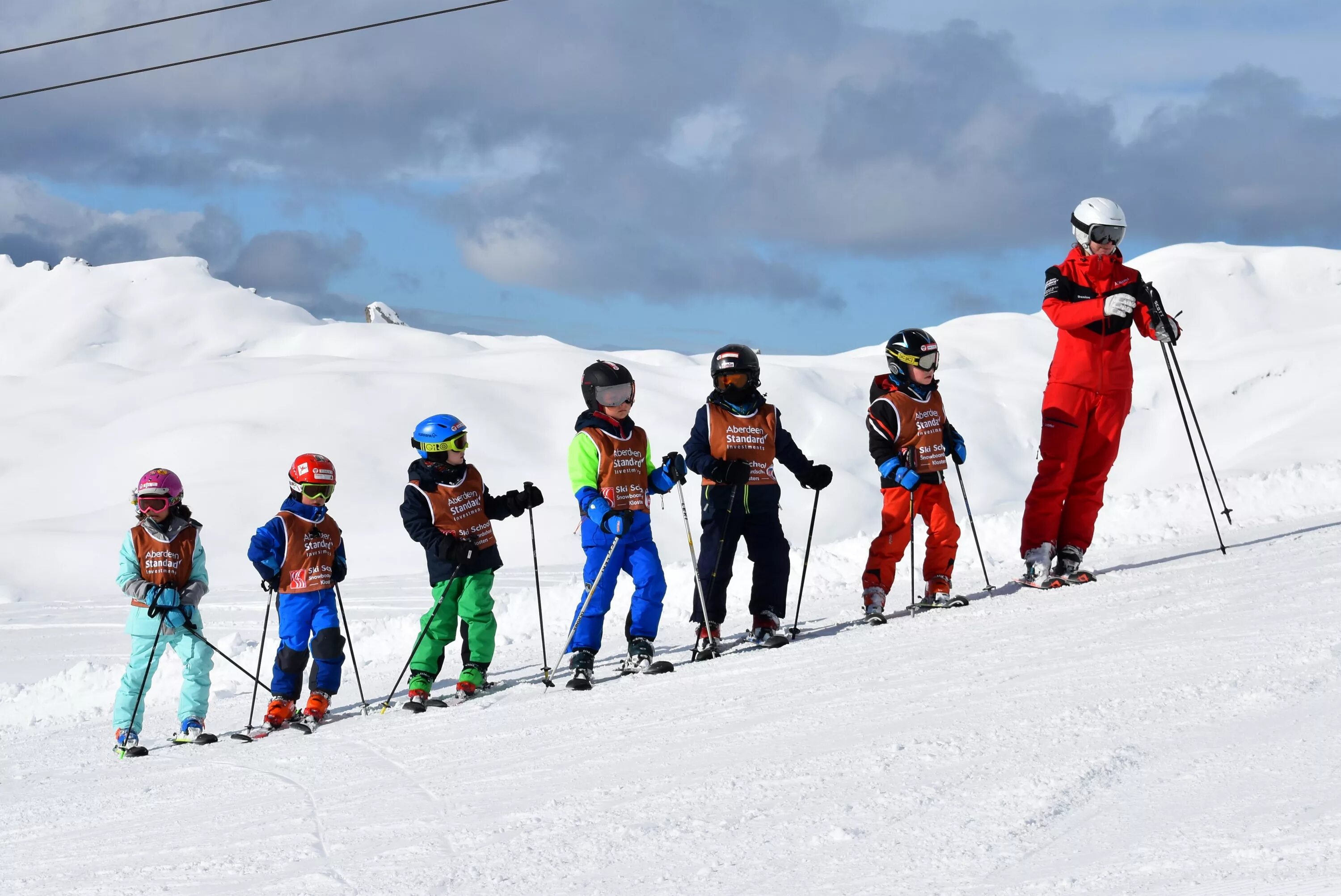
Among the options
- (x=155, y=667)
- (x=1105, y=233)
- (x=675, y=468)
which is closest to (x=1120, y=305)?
(x=1105, y=233)

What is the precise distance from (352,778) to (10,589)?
53.2ft

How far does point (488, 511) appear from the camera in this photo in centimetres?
766

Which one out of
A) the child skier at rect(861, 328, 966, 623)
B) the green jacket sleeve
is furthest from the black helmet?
the child skier at rect(861, 328, 966, 623)

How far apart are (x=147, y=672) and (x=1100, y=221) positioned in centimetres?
657

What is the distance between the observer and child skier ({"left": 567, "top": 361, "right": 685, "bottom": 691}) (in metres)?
7.12

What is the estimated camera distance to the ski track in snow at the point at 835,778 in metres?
3.35

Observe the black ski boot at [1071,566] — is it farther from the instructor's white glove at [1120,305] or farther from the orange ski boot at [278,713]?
the orange ski boot at [278,713]

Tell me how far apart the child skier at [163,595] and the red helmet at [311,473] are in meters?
0.79

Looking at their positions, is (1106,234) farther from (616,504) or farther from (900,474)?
(616,504)

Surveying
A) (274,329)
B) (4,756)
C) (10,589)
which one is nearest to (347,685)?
(4,756)

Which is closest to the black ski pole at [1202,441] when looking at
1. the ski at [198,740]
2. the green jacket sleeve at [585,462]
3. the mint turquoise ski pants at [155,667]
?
the green jacket sleeve at [585,462]

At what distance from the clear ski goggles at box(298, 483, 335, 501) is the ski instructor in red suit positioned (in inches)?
174

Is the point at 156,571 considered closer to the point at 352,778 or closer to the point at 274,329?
the point at 352,778

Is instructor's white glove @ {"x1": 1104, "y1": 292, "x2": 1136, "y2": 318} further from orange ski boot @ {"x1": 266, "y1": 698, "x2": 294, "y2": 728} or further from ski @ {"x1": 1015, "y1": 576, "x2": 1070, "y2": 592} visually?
orange ski boot @ {"x1": 266, "y1": 698, "x2": 294, "y2": 728}
